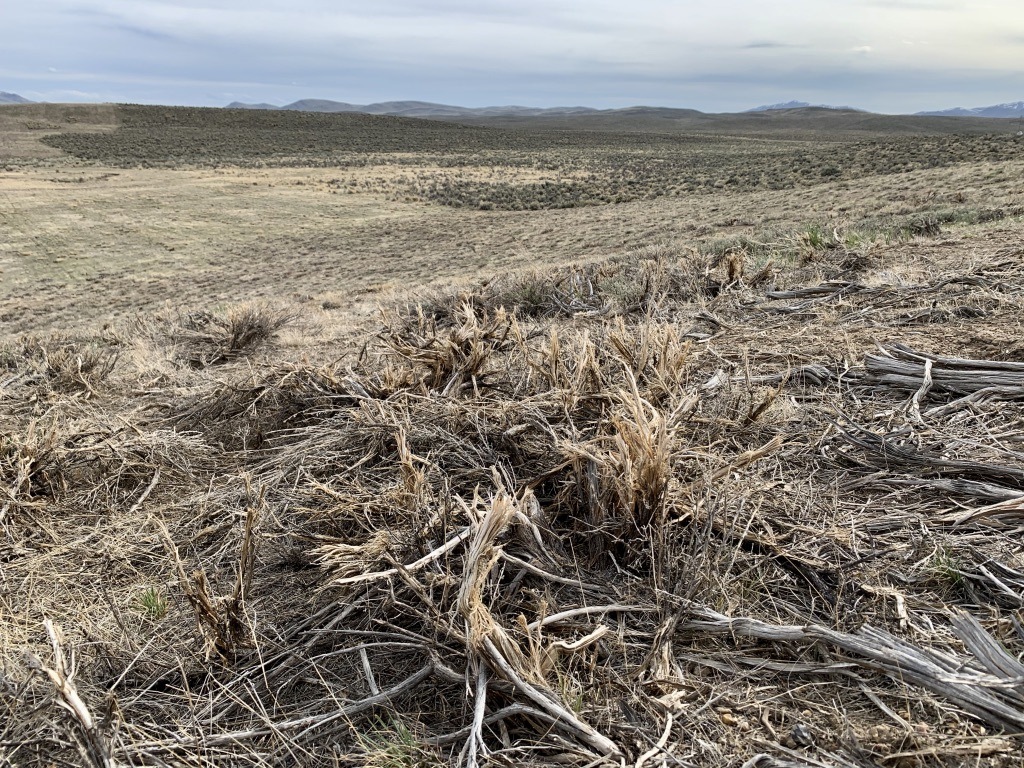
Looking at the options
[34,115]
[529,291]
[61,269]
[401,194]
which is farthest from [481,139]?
[529,291]

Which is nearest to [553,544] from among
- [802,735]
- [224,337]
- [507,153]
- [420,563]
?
[420,563]

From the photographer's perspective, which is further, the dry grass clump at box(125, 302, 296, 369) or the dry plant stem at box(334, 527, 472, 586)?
the dry grass clump at box(125, 302, 296, 369)

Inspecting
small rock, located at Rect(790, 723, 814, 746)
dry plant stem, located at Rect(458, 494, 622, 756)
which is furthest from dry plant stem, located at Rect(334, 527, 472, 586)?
small rock, located at Rect(790, 723, 814, 746)

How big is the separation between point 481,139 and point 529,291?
75683 mm

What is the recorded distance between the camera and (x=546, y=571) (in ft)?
6.86

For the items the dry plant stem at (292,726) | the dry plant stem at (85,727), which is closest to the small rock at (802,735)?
the dry plant stem at (292,726)

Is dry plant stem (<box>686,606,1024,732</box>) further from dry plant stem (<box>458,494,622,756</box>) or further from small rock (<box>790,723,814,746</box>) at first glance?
dry plant stem (<box>458,494,622,756</box>)

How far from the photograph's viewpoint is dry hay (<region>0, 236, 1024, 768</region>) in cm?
161

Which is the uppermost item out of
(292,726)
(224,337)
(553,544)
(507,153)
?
(507,153)

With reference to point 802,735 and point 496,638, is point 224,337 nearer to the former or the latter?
point 496,638

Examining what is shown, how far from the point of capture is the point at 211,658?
6.36ft

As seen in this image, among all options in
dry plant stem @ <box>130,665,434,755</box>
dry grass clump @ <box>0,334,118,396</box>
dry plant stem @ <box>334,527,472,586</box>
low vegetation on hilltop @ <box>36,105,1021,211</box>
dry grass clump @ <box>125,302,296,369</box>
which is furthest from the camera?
low vegetation on hilltop @ <box>36,105,1021,211</box>

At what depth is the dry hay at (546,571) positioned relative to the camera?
63.3 inches

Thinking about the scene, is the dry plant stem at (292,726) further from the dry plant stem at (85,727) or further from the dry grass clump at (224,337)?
the dry grass clump at (224,337)
